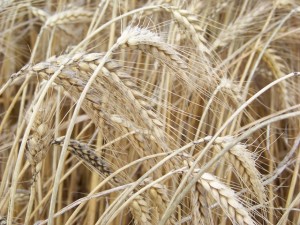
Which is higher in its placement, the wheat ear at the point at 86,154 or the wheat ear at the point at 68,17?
the wheat ear at the point at 68,17

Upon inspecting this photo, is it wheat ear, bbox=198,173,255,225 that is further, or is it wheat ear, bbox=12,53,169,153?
wheat ear, bbox=12,53,169,153

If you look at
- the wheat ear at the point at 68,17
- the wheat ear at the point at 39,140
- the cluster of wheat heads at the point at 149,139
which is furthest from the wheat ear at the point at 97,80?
the wheat ear at the point at 68,17

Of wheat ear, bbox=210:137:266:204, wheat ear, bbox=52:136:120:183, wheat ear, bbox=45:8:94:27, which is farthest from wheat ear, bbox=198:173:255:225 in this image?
wheat ear, bbox=45:8:94:27

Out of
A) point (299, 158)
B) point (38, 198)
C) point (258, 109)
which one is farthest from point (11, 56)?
point (299, 158)

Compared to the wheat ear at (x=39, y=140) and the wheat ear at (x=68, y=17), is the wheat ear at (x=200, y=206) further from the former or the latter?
the wheat ear at (x=68, y=17)

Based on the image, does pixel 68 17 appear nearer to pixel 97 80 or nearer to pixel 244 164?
pixel 97 80

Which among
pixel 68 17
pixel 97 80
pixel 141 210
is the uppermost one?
pixel 68 17

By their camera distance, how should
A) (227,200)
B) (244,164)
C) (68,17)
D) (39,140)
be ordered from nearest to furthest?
(227,200), (244,164), (39,140), (68,17)

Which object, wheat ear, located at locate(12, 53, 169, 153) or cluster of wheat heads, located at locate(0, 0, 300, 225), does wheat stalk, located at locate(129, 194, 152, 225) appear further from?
wheat ear, located at locate(12, 53, 169, 153)

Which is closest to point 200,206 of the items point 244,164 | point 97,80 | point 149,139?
point 244,164

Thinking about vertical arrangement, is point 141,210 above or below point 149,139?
below

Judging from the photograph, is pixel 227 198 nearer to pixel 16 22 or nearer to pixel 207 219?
pixel 207 219
